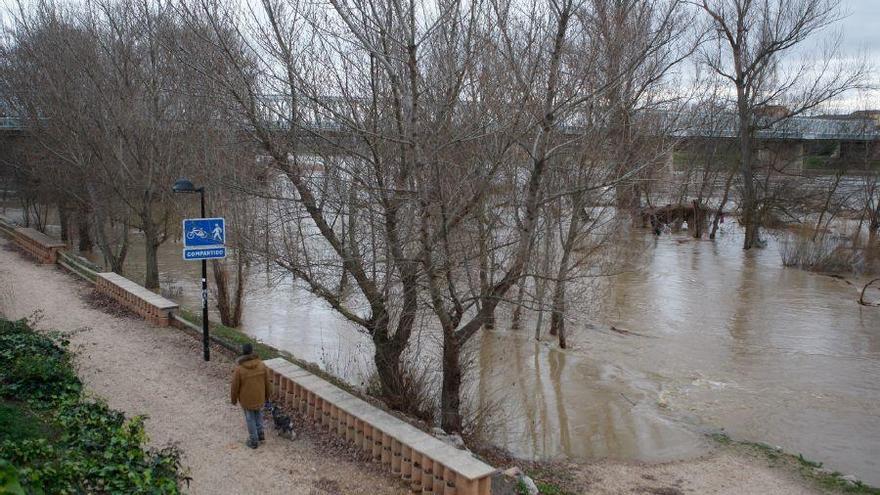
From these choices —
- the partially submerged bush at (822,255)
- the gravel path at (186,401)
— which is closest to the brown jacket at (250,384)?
the gravel path at (186,401)

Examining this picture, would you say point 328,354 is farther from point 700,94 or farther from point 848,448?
point 700,94

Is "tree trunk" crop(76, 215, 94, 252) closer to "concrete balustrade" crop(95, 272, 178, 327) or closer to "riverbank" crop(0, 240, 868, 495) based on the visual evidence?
"concrete balustrade" crop(95, 272, 178, 327)

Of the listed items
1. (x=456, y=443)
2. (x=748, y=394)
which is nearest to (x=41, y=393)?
(x=456, y=443)

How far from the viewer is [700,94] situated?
21781mm

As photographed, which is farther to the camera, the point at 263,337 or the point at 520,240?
the point at 263,337

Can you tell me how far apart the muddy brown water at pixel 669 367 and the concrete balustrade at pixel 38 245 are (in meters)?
3.41

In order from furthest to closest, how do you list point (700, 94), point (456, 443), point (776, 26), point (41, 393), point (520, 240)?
point (776, 26) → point (700, 94) → point (520, 240) → point (456, 443) → point (41, 393)

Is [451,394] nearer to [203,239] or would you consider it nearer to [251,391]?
[251,391]

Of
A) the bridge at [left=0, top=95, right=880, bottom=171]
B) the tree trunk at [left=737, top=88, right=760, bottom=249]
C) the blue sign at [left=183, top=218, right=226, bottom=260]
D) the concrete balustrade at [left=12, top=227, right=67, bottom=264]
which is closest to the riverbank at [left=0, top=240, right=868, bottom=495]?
the blue sign at [left=183, top=218, right=226, bottom=260]

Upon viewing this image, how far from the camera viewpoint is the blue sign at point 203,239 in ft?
36.3

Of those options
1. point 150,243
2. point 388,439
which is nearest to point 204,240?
point 388,439

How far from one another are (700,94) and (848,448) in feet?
40.9

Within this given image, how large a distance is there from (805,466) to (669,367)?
17.8 feet

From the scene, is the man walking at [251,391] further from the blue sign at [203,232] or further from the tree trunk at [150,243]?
the tree trunk at [150,243]
